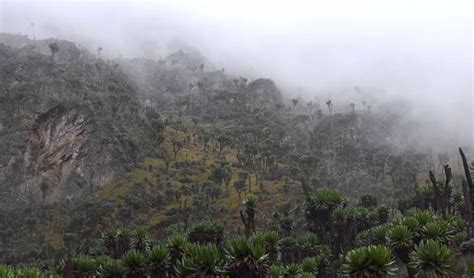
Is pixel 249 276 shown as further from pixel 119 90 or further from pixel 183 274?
pixel 119 90

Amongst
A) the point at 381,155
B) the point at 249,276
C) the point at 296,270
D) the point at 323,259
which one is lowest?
the point at 381,155

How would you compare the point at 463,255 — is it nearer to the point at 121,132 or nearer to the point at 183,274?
the point at 183,274

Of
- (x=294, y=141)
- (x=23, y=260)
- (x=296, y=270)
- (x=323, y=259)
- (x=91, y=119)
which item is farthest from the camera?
(x=294, y=141)

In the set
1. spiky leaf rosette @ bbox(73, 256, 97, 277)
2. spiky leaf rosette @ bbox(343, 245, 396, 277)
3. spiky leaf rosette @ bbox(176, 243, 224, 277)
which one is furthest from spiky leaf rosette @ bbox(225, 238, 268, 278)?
spiky leaf rosette @ bbox(73, 256, 97, 277)

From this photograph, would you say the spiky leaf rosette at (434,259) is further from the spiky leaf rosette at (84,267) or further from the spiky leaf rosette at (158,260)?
the spiky leaf rosette at (84,267)

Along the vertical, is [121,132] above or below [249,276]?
below

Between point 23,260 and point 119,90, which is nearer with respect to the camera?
point 23,260

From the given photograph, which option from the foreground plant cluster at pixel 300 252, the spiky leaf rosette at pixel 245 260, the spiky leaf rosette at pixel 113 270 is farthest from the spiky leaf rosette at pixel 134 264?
the spiky leaf rosette at pixel 245 260

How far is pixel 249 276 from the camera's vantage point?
2339 centimetres

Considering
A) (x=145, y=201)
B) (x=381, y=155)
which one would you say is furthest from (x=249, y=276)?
(x=381, y=155)

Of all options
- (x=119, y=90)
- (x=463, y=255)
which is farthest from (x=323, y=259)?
(x=119, y=90)

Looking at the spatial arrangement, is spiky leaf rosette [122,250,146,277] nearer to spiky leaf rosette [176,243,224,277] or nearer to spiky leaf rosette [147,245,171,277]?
spiky leaf rosette [147,245,171,277]

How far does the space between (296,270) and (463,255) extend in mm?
13347

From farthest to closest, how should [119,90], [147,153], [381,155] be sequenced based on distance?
[381,155], [119,90], [147,153]
